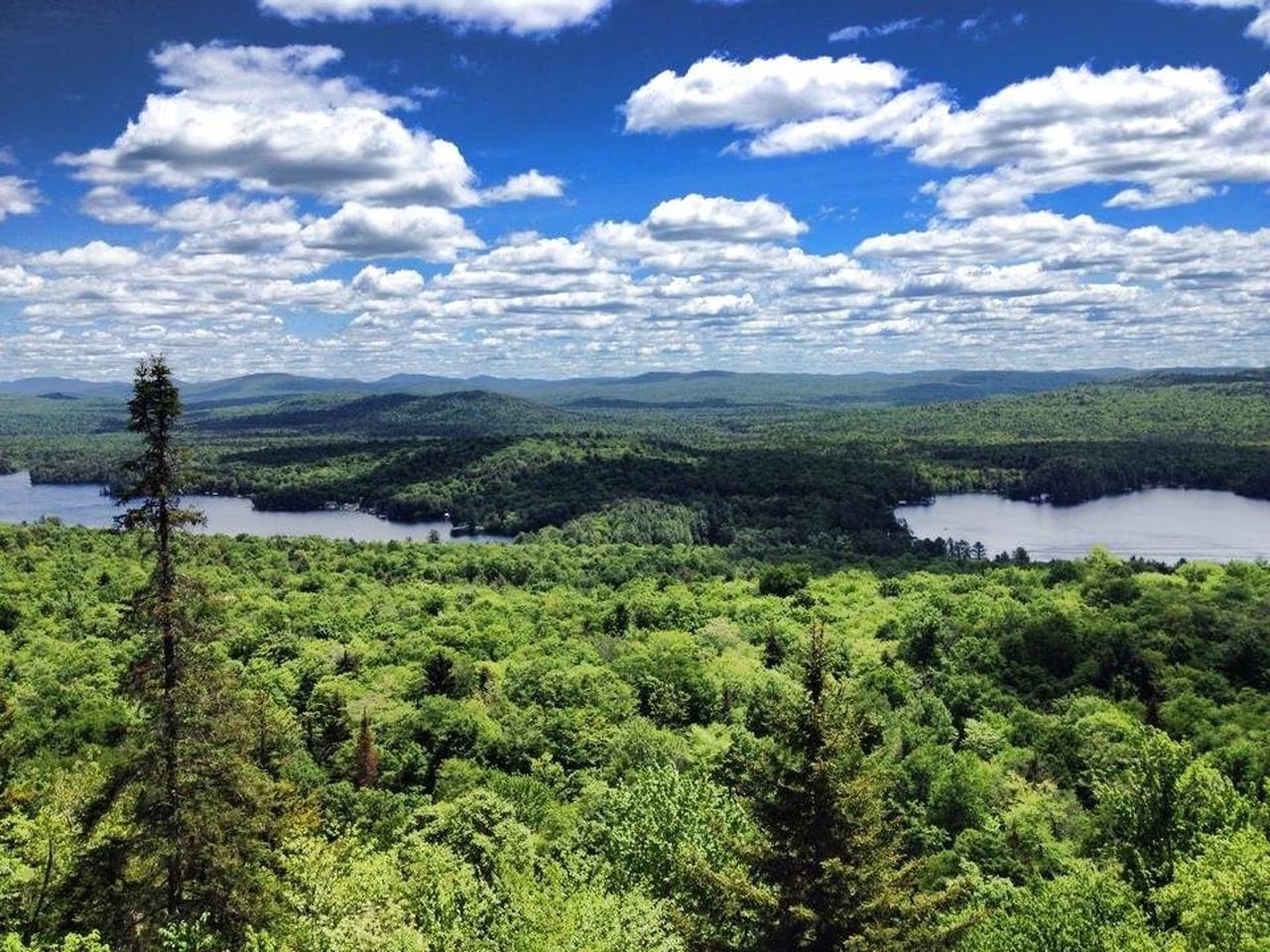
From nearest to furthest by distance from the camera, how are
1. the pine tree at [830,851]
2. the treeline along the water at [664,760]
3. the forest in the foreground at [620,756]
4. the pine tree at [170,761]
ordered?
the pine tree at [830,851], the treeline along the water at [664,760], the forest in the foreground at [620,756], the pine tree at [170,761]

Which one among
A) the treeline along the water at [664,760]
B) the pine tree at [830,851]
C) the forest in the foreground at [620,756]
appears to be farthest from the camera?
the forest in the foreground at [620,756]

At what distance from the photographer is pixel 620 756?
185 ft

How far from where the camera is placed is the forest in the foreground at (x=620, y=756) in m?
24.4

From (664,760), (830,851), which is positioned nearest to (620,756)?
(664,760)

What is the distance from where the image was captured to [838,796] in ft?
72.4

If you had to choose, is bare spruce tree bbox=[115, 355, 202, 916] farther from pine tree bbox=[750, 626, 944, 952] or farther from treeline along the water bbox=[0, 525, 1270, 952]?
pine tree bbox=[750, 626, 944, 952]

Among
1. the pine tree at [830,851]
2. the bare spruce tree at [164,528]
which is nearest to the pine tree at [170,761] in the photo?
the bare spruce tree at [164,528]

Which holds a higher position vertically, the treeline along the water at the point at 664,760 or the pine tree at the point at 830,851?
the pine tree at the point at 830,851

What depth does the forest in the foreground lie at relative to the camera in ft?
80.1

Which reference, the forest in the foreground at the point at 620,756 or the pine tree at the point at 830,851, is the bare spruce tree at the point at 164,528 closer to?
the forest in the foreground at the point at 620,756

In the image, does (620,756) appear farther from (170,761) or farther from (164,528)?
(164,528)

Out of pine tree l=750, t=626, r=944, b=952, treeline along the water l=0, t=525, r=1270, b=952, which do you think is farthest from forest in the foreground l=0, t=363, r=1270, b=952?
treeline along the water l=0, t=525, r=1270, b=952

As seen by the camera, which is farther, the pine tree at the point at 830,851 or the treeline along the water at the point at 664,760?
the treeline along the water at the point at 664,760

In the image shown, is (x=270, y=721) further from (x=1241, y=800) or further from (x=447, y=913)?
(x=1241, y=800)
